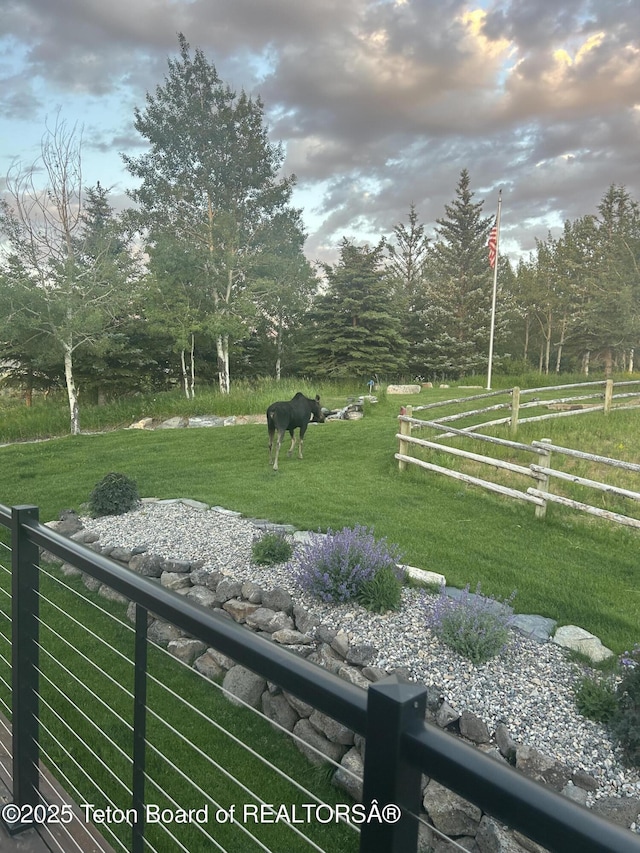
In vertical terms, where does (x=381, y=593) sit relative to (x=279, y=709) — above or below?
above

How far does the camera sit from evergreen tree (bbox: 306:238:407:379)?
27.1 metres

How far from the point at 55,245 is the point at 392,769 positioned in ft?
59.5

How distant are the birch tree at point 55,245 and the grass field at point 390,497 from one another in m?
3.51

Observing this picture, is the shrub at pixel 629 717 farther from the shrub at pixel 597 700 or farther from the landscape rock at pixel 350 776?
the landscape rock at pixel 350 776

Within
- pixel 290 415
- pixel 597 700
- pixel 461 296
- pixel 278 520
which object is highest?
pixel 461 296

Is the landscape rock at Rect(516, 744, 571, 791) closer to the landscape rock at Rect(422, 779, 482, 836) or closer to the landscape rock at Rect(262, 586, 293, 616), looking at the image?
the landscape rock at Rect(422, 779, 482, 836)

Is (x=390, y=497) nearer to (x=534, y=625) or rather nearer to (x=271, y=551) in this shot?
(x=271, y=551)

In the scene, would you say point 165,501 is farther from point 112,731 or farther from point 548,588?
point 548,588

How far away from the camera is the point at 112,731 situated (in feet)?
12.3

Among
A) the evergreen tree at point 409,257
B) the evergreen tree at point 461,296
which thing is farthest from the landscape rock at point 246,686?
the evergreen tree at point 409,257

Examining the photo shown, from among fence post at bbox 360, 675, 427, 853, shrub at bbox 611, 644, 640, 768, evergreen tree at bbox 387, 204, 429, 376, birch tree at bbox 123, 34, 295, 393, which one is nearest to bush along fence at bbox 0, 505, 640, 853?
fence post at bbox 360, 675, 427, 853

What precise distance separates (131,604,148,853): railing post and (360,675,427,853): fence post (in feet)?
2.33

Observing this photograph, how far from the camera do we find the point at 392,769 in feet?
2.51

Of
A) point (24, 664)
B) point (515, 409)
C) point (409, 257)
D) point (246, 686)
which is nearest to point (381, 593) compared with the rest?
point (246, 686)
